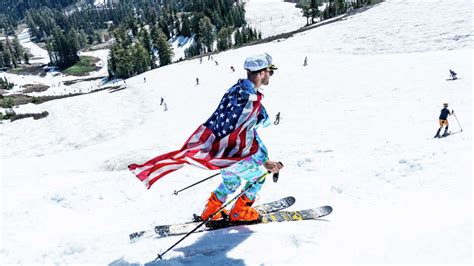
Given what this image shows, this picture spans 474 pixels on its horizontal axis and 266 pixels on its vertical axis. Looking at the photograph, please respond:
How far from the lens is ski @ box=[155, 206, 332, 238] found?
6.22 m

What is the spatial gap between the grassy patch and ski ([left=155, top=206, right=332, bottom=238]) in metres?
160

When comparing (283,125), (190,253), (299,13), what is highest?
(299,13)

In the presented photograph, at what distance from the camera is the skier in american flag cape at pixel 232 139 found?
5.27m

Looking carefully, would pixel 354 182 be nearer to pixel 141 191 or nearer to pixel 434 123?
pixel 141 191

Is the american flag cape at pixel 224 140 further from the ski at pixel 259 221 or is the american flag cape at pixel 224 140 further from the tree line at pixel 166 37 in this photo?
the tree line at pixel 166 37

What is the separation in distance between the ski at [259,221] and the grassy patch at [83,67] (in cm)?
16032

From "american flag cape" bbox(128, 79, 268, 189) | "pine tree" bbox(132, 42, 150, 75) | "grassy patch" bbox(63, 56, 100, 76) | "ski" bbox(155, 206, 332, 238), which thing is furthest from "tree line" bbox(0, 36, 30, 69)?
"american flag cape" bbox(128, 79, 268, 189)

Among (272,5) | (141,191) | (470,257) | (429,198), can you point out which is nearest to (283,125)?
(141,191)

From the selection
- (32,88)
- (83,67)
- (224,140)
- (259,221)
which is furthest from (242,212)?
(83,67)

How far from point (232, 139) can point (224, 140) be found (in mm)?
118

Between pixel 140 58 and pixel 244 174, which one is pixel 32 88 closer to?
pixel 140 58

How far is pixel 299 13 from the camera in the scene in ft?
508

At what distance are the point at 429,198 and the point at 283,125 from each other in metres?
20.7

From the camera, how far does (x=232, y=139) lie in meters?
5.27
